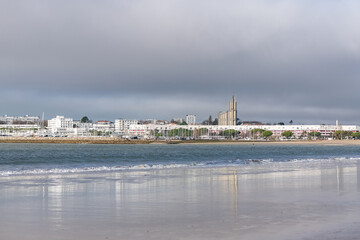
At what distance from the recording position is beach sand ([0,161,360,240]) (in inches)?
365

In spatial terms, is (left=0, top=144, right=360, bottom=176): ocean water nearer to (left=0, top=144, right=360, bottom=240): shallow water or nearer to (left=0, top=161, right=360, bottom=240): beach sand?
(left=0, top=144, right=360, bottom=240): shallow water

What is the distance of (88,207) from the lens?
12594 millimetres

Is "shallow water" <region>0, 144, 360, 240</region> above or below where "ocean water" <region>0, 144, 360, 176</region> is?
above

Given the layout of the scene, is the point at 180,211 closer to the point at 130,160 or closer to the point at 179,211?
the point at 179,211

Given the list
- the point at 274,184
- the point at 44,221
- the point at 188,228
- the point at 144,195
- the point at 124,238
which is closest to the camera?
the point at 124,238

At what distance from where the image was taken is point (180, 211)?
11914mm

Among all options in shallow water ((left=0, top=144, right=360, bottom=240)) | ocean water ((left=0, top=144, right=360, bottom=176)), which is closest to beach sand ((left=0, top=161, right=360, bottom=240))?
shallow water ((left=0, top=144, right=360, bottom=240))

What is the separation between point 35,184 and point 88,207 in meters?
7.26

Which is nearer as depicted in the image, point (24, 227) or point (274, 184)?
point (24, 227)

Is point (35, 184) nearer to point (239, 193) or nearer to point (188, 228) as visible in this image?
point (239, 193)

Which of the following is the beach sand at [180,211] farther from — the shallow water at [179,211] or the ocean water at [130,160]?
the ocean water at [130,160]

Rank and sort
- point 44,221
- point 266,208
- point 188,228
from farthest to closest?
1. point 266,208
2. point 44,221
3. point 188,228

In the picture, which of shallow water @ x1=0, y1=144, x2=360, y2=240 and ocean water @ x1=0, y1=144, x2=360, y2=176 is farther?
ocean water @ x1=0, y1=144, x2=360, y2=176

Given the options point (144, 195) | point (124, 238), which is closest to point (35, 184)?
point (144, 195)
